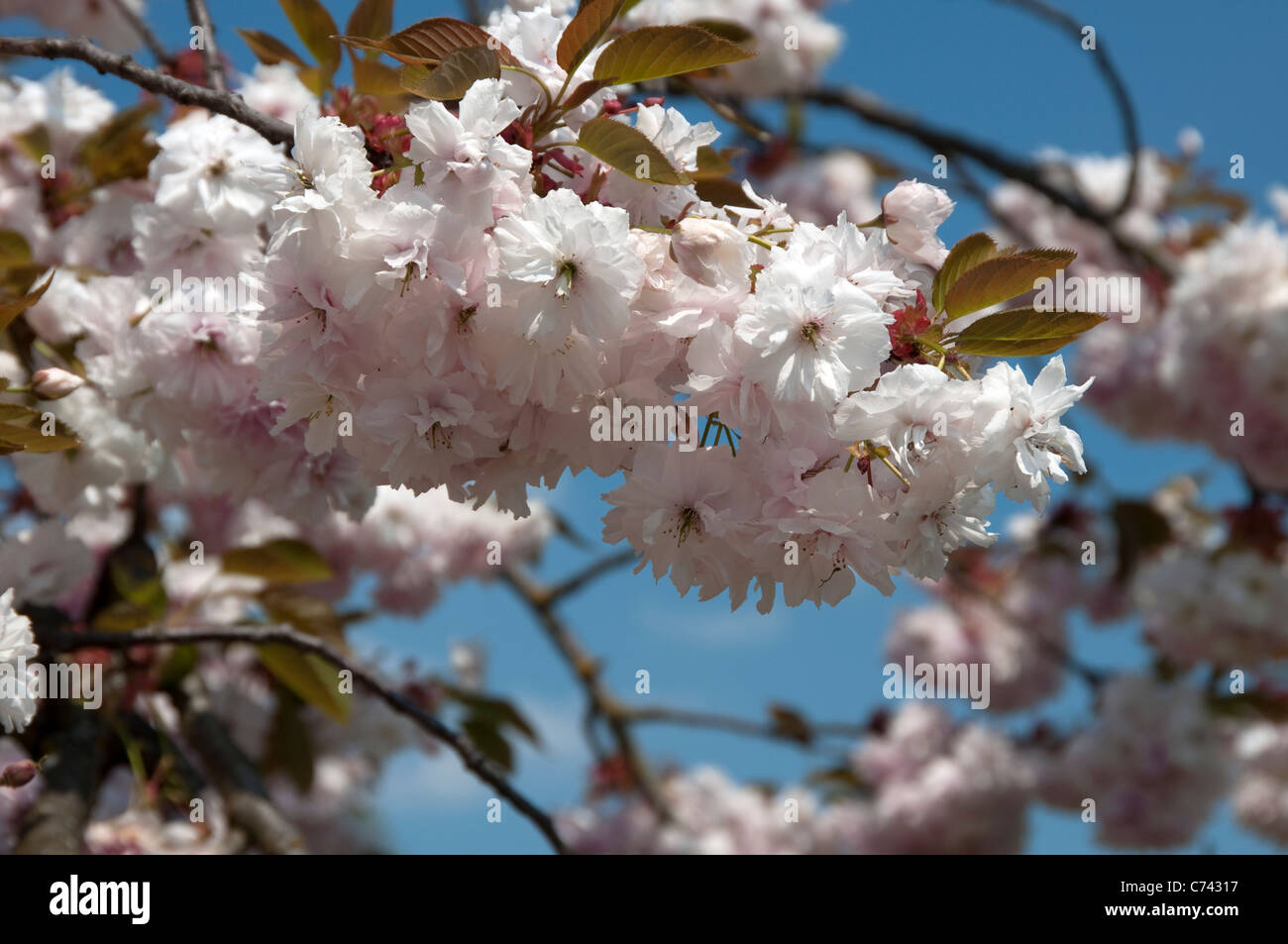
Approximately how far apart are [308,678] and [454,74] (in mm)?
1274

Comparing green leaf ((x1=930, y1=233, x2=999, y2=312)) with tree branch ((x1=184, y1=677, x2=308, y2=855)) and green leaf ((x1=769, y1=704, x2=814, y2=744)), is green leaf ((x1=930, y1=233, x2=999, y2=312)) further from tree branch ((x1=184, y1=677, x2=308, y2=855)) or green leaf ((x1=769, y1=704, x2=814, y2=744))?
green leaf ((x1=769, y1=704, x2=814, y2=744))

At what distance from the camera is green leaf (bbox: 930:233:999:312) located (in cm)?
103

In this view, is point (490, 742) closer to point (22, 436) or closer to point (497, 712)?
point (497, 712)

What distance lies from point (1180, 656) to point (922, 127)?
7.49 ft

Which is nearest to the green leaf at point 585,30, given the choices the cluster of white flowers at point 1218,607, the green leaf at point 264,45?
the green leaf at point 264,45

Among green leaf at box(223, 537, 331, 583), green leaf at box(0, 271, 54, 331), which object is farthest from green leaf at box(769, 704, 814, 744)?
green leaf at box(0, 271, 54, 331)

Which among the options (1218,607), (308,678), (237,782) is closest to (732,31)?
(308,678)

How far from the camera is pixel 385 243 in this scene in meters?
0.90

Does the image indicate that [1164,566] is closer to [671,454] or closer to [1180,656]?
[1180,656]

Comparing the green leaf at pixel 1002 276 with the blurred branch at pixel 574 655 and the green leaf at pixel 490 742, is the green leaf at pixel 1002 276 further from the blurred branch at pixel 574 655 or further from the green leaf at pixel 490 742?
the blurred branch at pixel 574 655

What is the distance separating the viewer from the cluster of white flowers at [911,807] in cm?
446

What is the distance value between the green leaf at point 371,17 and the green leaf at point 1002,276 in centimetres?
86


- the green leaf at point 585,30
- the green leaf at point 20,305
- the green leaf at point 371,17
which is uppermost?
the green leaf at point 371,17

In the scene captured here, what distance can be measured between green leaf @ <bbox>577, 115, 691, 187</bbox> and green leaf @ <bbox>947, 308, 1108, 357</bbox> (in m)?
0.30
